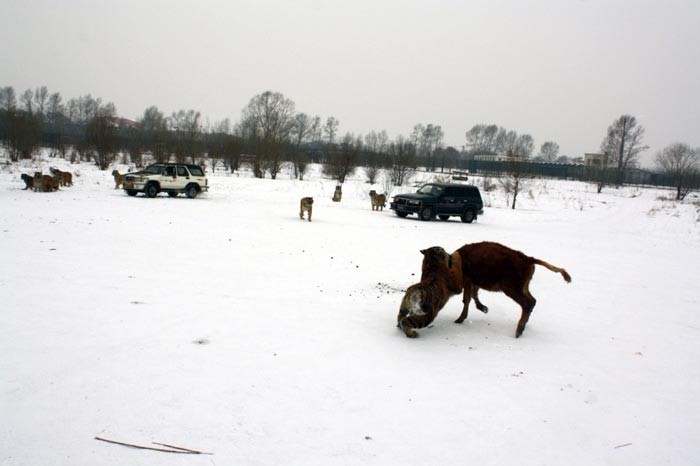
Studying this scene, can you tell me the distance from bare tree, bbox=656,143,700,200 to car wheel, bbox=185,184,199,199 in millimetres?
48198

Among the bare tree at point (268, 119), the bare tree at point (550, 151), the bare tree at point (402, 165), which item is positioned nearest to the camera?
the bare tree at point (402, 165)

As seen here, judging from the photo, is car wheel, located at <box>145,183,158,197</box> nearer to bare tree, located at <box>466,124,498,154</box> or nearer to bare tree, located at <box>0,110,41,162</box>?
bare tree, located at <box>0,110,41,162</box>

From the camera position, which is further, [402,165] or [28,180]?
[402,165]

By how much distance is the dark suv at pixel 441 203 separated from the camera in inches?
794

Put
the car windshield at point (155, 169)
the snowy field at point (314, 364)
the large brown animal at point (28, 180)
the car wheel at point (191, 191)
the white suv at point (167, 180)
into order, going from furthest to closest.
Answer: the car wheel at point (191, 191)
the car windshield at point (155, 169)
the white suv at point (167, 180)
the large brown animal at point (28, 180)
the snowy field at point (314, 364)

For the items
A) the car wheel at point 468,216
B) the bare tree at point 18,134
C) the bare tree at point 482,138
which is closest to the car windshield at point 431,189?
the car wheel at point 468,216

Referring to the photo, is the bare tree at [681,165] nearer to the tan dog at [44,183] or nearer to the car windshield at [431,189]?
the car windshield at [431,189]

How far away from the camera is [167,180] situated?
21.6 metres

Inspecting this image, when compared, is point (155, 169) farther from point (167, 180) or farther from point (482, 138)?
point (482, 138)

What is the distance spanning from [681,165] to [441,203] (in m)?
46.6

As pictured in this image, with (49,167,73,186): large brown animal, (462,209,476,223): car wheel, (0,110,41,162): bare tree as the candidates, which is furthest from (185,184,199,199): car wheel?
(0,110,41,162): bare tree

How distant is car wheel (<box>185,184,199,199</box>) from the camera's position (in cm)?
Answer: 2230

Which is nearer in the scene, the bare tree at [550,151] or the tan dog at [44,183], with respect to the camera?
the tan dog at [44,183]

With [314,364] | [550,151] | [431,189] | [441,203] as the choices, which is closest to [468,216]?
[441,203]
